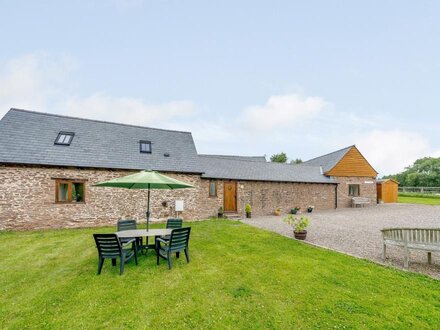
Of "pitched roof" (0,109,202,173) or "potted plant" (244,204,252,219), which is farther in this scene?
"potted plant" (244,204,252,219)

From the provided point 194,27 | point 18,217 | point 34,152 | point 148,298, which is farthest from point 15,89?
point 148,298

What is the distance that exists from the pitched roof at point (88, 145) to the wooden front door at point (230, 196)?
11.0 ft

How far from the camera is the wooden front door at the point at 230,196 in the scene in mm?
17797

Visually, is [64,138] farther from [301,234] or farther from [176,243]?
[301,234]

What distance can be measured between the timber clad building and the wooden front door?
80mm

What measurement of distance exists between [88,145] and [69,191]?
3.25 metres

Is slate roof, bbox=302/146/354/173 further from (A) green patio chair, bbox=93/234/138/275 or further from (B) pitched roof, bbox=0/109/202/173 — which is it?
(A) green patio chair, bbox=93/234/138/275

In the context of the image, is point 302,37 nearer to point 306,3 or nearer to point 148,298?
point 306,3

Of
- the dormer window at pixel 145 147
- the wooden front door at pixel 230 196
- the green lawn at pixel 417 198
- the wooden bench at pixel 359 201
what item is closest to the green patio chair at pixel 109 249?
the dormer window at pixel 145 147

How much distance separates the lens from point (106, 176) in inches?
536

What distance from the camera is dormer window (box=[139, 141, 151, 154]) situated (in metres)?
15.8

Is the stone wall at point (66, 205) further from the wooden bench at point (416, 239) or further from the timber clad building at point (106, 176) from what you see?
the wooden bench at point (416, 239)

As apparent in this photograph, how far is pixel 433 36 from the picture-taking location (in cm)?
1215

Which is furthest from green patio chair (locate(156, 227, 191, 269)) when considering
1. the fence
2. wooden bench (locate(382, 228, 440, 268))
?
the fence
